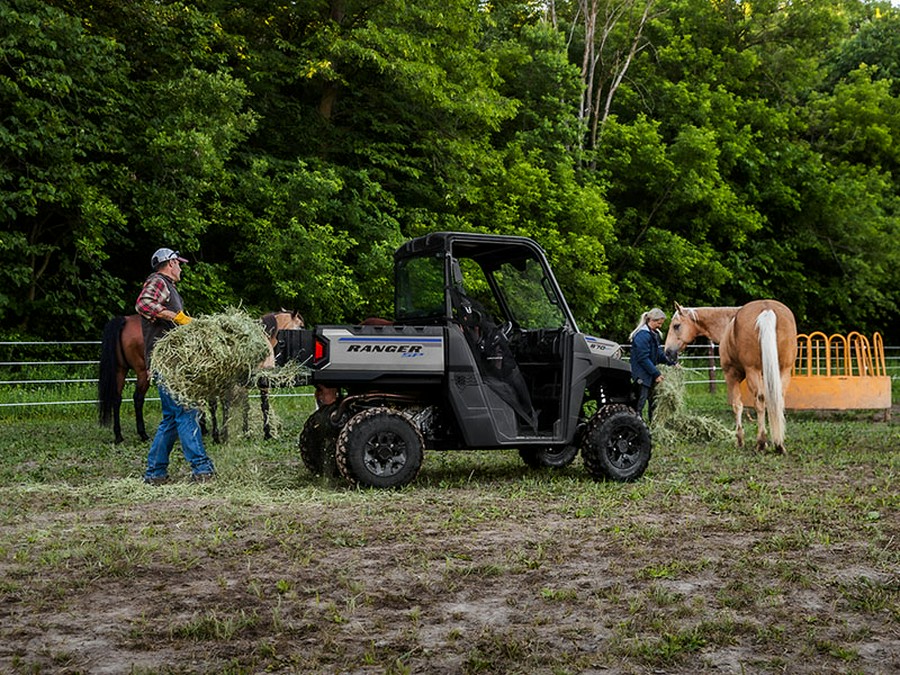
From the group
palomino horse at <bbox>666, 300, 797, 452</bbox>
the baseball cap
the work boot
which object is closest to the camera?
the baseball cap

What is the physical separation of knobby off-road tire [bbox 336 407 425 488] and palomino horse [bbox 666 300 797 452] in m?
4.96

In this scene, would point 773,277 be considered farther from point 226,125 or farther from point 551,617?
point 551,617

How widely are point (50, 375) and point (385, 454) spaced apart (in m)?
11.2

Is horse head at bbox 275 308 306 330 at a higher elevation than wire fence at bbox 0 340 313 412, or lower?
higher

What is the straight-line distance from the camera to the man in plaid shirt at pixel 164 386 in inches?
335

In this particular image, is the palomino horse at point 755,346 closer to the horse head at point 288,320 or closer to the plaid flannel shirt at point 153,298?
the horse head at point 288,320

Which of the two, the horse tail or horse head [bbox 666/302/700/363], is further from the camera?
horse head [bbox 666/302/700/363]

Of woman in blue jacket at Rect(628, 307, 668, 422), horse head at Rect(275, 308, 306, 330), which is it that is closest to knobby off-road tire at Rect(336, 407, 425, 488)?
woman in blue jacket at Rect(628, 307, 668, 422)

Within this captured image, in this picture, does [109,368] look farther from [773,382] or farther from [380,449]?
[773,382]

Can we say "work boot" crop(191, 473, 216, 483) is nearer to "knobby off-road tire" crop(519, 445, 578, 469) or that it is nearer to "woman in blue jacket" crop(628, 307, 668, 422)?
"knobby off-road tire" crop(519, 445, 578, 469)

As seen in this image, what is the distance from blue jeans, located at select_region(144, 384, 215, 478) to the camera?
8578 mm

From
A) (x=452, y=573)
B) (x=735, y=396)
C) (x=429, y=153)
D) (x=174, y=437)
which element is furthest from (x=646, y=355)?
(x=429, y=153)

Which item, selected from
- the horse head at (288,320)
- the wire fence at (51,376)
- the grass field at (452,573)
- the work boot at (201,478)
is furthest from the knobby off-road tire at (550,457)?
the wire fence at (51,376)

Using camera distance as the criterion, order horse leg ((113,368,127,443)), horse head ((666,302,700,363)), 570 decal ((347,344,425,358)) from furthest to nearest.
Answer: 1. horse head ((666,302,700,363))
2. horse leg ((113,368,127,443))
3. 570 decal ((347,344,425,358))
